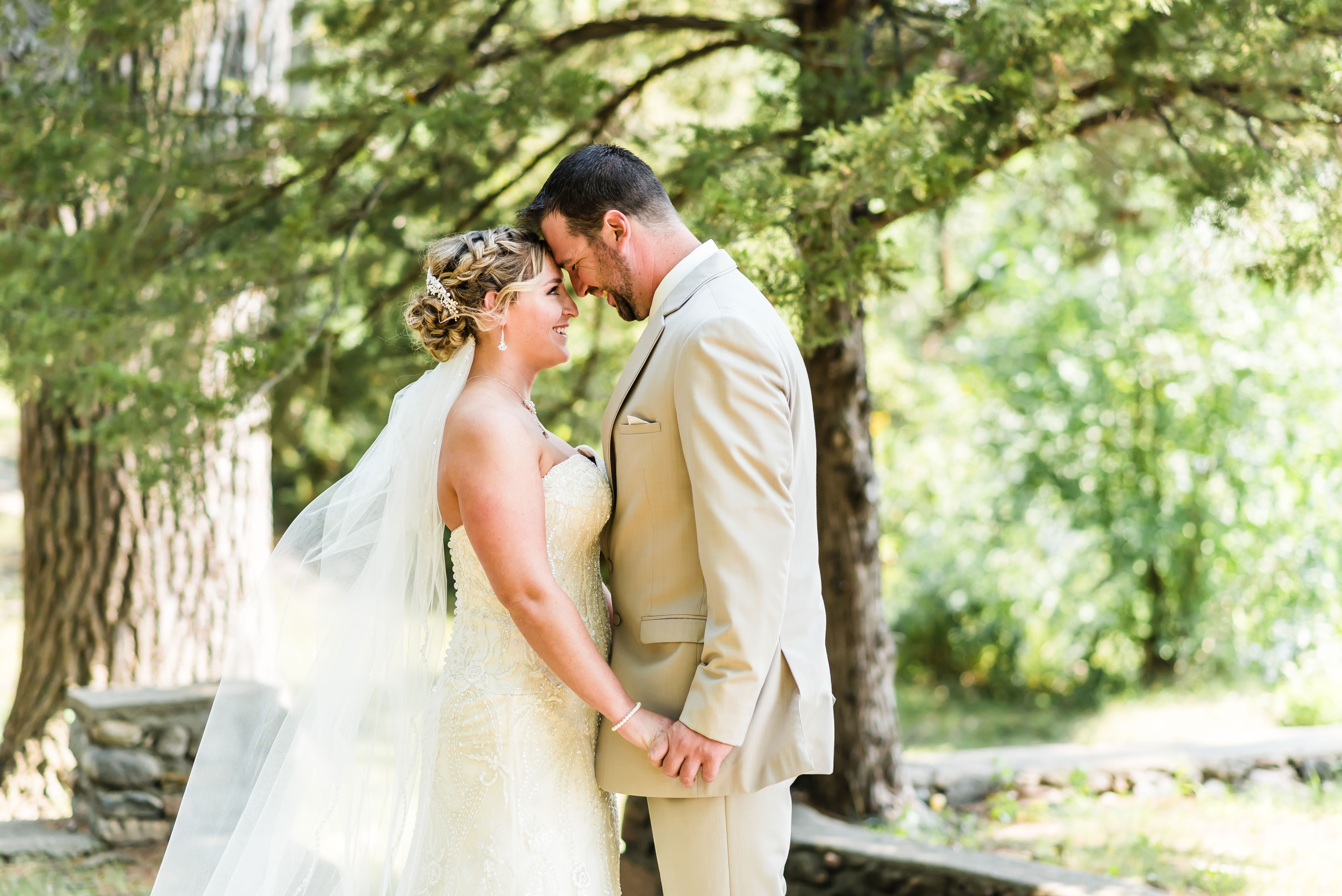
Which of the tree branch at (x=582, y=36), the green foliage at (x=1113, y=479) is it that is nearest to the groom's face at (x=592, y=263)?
the tree branch at (x=582, y=36)

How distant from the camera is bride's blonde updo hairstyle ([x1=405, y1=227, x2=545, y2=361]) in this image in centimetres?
245

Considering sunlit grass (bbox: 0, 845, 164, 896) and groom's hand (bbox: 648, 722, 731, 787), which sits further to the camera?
sunlit grass (bbox: 0, 845, 164, 896)

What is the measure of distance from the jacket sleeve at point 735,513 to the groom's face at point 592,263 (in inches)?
14.7

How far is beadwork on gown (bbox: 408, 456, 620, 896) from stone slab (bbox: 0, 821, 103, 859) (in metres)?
2.53

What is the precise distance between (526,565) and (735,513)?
0.46 m

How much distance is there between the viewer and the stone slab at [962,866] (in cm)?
326

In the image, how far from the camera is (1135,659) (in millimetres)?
8008

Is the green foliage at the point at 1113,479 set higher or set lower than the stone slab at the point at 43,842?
higher

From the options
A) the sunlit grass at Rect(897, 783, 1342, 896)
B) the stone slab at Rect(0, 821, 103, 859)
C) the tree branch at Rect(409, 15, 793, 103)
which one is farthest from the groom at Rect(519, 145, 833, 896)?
the stone slab at Rect(0, 821, 103, 859)

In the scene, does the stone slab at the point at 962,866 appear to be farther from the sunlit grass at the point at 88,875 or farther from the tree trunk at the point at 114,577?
the tree trunk at the point at 114,577

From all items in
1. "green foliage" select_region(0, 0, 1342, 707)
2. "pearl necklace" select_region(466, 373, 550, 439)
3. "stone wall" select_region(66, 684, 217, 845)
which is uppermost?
"green foliage" select_region(0, 0, 1342, 707)

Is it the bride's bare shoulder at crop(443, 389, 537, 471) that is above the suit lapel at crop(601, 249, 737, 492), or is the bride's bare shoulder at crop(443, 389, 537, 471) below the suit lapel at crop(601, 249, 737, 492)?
below

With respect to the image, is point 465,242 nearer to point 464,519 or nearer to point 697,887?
point 464,519

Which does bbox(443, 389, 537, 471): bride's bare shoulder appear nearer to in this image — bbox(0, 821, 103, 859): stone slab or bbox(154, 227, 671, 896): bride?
bbox(154, 227, 671, 896): bride
